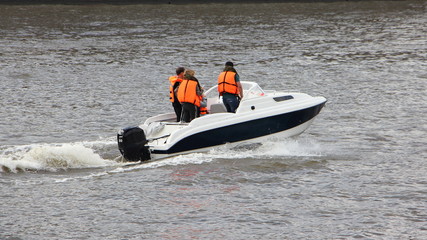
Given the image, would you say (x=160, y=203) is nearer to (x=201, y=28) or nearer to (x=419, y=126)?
(x=419, y=126)

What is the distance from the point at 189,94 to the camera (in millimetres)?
15430

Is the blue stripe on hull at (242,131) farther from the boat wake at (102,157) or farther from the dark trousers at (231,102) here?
the dark trousers at (231,102)

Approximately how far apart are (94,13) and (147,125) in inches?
1338

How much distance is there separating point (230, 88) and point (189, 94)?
96cm

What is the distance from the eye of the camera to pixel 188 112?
15.6 meters

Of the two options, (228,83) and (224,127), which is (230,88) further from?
(224,127)

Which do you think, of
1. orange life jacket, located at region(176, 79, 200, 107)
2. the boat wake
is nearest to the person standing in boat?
orange life jacket, located at region(176, 79, 200, 107)

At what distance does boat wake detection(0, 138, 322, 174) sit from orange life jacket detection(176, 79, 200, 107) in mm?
1115

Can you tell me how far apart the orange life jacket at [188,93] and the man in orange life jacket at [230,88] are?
2.21 ft

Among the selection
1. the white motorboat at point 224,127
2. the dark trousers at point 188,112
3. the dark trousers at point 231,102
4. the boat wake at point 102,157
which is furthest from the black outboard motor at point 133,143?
the dark trousers at point 231,102

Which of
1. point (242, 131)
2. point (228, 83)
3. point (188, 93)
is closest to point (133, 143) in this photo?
point (188, 93)

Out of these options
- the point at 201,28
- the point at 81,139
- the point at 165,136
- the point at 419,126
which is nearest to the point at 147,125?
the point at 165,136

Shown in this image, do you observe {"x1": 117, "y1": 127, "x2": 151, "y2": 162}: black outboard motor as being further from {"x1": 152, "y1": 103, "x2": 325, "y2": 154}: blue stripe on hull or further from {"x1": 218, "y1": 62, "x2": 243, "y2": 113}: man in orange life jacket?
{"x1": 218, "y1": 62, "x2": 243, "y2": 113}: man in orange life jacket

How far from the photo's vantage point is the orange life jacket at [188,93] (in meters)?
15.4
